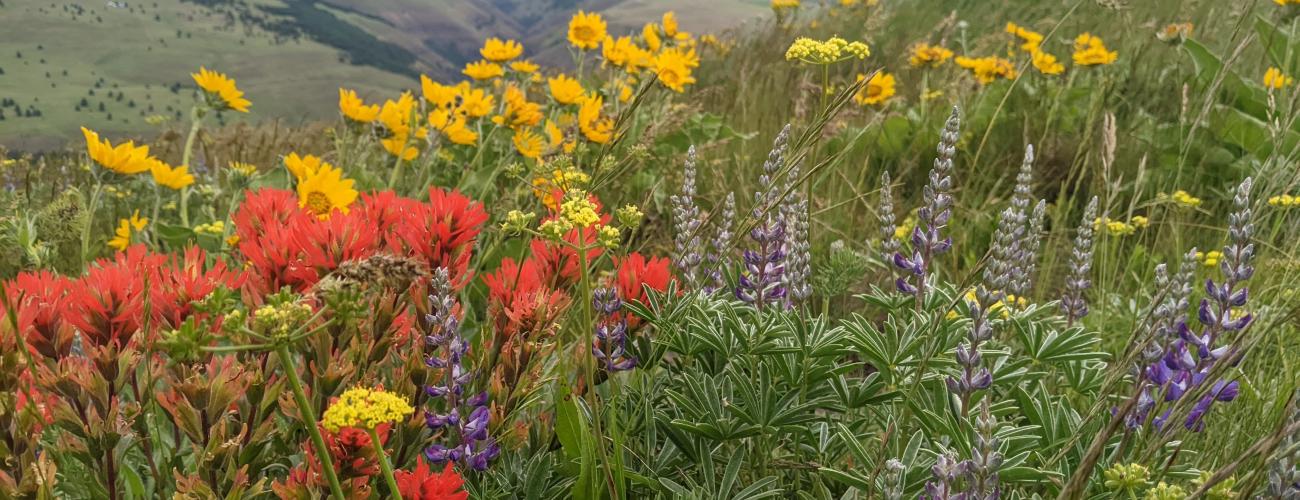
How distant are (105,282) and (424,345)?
1.43ft

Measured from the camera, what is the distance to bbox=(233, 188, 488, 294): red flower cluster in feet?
3.87

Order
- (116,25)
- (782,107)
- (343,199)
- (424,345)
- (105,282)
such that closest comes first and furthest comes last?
(105,282) < (424,345) < (343,199) < (782,107) < (116,25)

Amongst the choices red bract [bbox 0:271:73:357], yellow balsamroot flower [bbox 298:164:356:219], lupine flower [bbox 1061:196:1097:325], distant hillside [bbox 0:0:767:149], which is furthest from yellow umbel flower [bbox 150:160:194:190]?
distant hillside [bbox 0:0:767:149]

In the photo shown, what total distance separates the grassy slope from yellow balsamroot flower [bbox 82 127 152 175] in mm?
113634

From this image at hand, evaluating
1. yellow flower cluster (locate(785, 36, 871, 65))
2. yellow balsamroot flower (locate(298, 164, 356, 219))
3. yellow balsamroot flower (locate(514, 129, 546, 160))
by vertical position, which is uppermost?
yellow flower cluster (locate(785, 36, 871, 65))

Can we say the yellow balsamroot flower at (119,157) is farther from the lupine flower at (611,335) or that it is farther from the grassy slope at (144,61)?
the grassy slope at (144,61)

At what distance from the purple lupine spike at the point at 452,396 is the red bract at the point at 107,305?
39 centimetres

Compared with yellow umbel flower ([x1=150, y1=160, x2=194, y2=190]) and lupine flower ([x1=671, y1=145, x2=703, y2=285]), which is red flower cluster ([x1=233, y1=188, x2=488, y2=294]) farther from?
yellow umbel flower ([x1=150, y1=160, x2=194, y2=190])

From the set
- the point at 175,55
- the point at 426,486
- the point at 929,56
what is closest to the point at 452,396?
the point at 426,486

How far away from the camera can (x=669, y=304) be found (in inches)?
53.3

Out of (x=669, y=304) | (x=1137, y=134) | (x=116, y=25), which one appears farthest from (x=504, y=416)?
(x=116, y=25)

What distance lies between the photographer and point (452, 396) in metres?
1.23

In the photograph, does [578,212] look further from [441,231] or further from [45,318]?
[45,318]

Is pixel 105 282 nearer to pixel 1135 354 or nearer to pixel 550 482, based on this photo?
pixel 550 482
